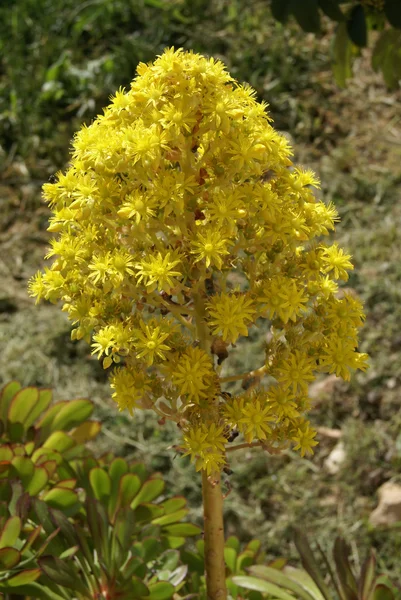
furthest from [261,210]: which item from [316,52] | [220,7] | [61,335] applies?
[220,7]

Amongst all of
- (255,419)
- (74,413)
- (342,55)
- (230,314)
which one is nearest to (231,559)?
(74,413)

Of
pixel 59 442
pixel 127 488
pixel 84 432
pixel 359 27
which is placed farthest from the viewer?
pixel 359 27

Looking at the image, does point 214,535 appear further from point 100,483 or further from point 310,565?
point 100,483

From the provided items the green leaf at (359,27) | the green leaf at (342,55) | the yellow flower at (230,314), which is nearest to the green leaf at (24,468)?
the yellow flower at (230,314)

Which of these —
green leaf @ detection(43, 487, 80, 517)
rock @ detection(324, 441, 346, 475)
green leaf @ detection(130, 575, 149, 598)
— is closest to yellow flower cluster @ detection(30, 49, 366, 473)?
green leaf @ detection(130, 575, 149, 598)

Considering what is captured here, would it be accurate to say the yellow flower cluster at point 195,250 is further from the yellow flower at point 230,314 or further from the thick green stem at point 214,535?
the thick green stem at point 214,535

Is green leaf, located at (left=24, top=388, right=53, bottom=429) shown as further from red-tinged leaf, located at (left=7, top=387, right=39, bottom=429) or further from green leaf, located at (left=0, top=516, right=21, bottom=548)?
green leaf, located at (left=0, top=516, right=21, bottom=548)

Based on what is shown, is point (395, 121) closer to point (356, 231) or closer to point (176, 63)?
point (356, 231)
